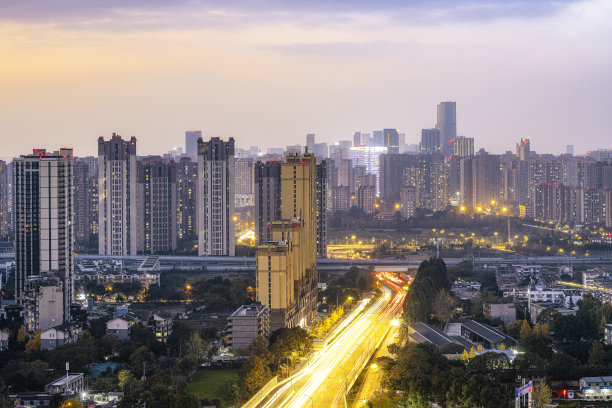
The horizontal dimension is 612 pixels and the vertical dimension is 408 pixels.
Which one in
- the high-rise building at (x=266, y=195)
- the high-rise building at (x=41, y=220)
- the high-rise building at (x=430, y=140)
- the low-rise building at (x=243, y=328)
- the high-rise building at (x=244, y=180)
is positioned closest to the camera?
the low-rise building at (x=243, y=328)

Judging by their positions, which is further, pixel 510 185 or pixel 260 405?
pixel 510 185

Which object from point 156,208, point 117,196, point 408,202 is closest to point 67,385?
point 117,196

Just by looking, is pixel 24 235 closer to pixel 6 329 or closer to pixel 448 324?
pixel 6 329

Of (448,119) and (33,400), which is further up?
(448,119)

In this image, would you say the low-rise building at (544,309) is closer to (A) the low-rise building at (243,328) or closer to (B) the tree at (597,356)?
(B) the tree at (597,356)

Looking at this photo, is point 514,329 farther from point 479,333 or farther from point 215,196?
point 215,196

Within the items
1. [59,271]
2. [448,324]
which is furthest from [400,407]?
[59,271]

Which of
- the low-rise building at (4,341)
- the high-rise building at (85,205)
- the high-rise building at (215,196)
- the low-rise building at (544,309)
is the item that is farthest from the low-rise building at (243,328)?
the high-rise building at (85,205)
